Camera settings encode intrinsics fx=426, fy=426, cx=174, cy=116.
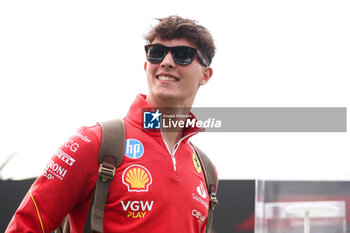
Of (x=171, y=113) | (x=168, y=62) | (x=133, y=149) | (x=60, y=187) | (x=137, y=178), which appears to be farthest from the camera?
(x=171, y=113)

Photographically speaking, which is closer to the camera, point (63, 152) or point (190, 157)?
point (63, 152)

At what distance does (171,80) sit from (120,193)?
0.73m

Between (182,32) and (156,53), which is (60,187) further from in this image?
(182,32)

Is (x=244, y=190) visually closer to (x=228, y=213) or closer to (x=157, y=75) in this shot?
(x=228, y=213)

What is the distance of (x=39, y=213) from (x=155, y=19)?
4.44ft

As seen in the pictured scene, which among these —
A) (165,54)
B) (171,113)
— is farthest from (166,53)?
(171,113)

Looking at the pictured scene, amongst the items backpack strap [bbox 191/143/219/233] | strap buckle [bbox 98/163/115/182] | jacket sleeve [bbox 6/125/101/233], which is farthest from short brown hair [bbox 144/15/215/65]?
strap buckle [bbox 98/163/115/182]

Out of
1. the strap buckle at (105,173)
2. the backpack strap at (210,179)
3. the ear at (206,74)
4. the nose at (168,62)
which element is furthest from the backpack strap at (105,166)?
the ear at (206,74)

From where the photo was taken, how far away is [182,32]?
2490mm

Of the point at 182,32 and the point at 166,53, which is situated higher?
Result: the point at 182,32

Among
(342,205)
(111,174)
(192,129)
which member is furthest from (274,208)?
(111,174)

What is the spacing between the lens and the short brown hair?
2.47 m

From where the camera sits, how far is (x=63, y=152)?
6.45 ft

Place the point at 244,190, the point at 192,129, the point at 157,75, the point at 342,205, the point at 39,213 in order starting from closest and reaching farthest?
the point at 39,213 < the point at 157,75 < the point at 192,129 < the point at 342,205 < the point at 244,190
